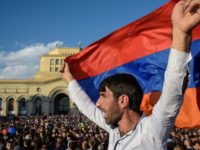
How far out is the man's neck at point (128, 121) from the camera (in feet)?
7.88

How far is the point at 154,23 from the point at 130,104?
4040mm

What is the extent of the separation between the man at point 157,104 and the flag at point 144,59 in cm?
277

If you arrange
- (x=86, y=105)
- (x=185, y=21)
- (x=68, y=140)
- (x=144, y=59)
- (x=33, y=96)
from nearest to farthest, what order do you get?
(x=185, y=21), (x=86, y=105), (x=144, y=59), (x=68, y=140), (x=33, y=96)

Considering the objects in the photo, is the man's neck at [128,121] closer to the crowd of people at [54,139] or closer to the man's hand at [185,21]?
the man's hand at [185,21]

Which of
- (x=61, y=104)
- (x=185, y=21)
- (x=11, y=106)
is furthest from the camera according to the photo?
(x=61, y=104)

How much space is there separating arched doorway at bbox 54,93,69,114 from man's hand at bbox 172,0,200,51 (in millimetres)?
73948

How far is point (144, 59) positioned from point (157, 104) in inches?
162

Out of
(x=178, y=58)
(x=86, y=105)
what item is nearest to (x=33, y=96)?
(x=86, y=105)

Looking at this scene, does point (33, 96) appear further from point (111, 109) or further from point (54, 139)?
point (111, 109)

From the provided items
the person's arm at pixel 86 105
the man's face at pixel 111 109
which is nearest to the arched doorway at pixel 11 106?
the person's arm at pixel 86 105

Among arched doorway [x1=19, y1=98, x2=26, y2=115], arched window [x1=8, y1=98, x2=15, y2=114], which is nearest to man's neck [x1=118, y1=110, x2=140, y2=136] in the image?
arched doorway [x1=19, y1=98, x2=26, y2=115]

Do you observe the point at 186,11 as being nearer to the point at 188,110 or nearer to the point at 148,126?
the point at 148,126

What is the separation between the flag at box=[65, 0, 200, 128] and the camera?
17.2ft

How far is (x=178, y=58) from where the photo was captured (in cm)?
198
